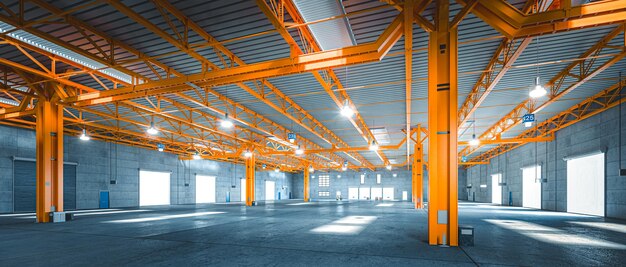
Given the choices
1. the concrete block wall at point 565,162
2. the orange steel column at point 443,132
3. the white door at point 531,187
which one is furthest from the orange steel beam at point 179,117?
the white door at point 531,187

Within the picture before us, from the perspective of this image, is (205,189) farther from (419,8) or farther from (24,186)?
(419,8)

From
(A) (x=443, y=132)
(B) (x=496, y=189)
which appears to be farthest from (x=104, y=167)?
(B) (x=496, y=189)

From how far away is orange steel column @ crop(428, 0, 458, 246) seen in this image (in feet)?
28.0

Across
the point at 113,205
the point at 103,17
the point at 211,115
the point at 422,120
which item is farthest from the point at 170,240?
the point at 113,205

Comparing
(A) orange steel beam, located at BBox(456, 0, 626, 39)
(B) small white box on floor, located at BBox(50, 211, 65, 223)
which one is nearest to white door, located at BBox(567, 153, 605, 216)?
(A) orange steel beam, located at BBox(456, 0, 626, 39)

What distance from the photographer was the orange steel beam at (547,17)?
25.2ft

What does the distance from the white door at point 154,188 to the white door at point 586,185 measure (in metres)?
36.7

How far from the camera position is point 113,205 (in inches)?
1177

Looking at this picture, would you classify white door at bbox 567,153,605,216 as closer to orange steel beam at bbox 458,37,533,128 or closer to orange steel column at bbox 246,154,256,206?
orange steel beam at bbox 458,37,533,128

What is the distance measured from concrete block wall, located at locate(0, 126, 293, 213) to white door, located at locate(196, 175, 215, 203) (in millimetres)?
1144

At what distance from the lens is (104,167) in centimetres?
2956

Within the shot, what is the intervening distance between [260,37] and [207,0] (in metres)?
2.43

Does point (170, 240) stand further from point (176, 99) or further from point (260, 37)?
point (176, 99)

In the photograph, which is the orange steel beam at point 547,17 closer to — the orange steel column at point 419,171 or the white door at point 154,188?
the orange steel column at point 419,171
